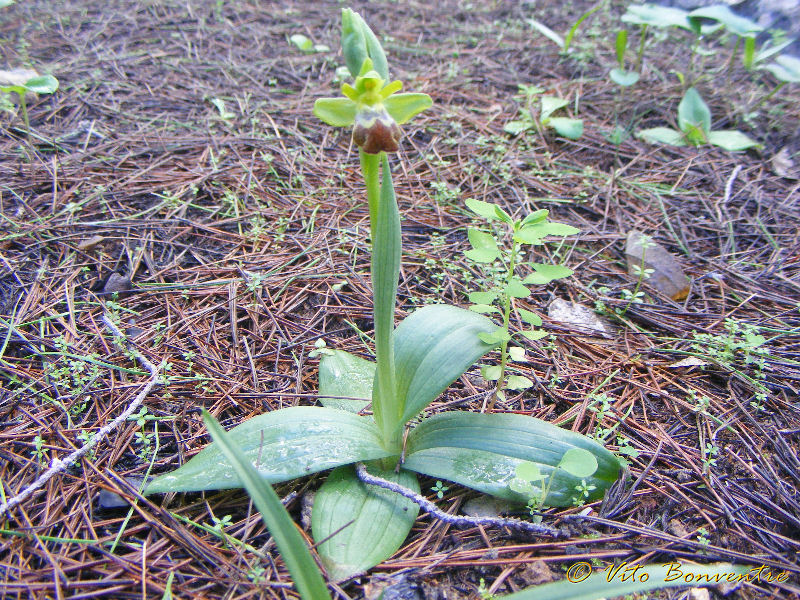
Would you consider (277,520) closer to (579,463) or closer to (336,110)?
(579,463)

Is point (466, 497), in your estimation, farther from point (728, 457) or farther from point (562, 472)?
point (728, 457)

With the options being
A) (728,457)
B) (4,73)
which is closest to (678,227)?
(728,457)

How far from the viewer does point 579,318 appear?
2.33 m

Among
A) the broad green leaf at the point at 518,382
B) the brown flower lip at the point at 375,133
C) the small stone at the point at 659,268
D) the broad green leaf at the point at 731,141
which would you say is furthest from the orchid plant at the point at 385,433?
the broad green leaf at the point at 731,141

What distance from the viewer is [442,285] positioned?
241 centimetres

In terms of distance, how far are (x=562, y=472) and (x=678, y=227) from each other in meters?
1.85

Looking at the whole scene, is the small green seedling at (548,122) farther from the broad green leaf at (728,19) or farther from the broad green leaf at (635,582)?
the broad green leaf at (635,582)

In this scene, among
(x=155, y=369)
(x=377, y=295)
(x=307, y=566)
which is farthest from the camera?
(x=155, y=369)

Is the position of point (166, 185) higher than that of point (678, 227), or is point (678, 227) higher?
point (678, 227)

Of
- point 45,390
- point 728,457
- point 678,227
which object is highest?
point 678,227

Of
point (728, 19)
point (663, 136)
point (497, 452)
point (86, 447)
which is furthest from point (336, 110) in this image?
point (728, 19)

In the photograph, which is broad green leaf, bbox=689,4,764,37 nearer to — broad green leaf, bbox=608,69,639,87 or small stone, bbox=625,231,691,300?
broad green leaf, bbox=608,69,639,87

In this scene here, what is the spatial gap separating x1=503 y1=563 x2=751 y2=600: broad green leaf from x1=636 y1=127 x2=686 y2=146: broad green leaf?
2804 millimetres

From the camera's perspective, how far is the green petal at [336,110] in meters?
1.40
